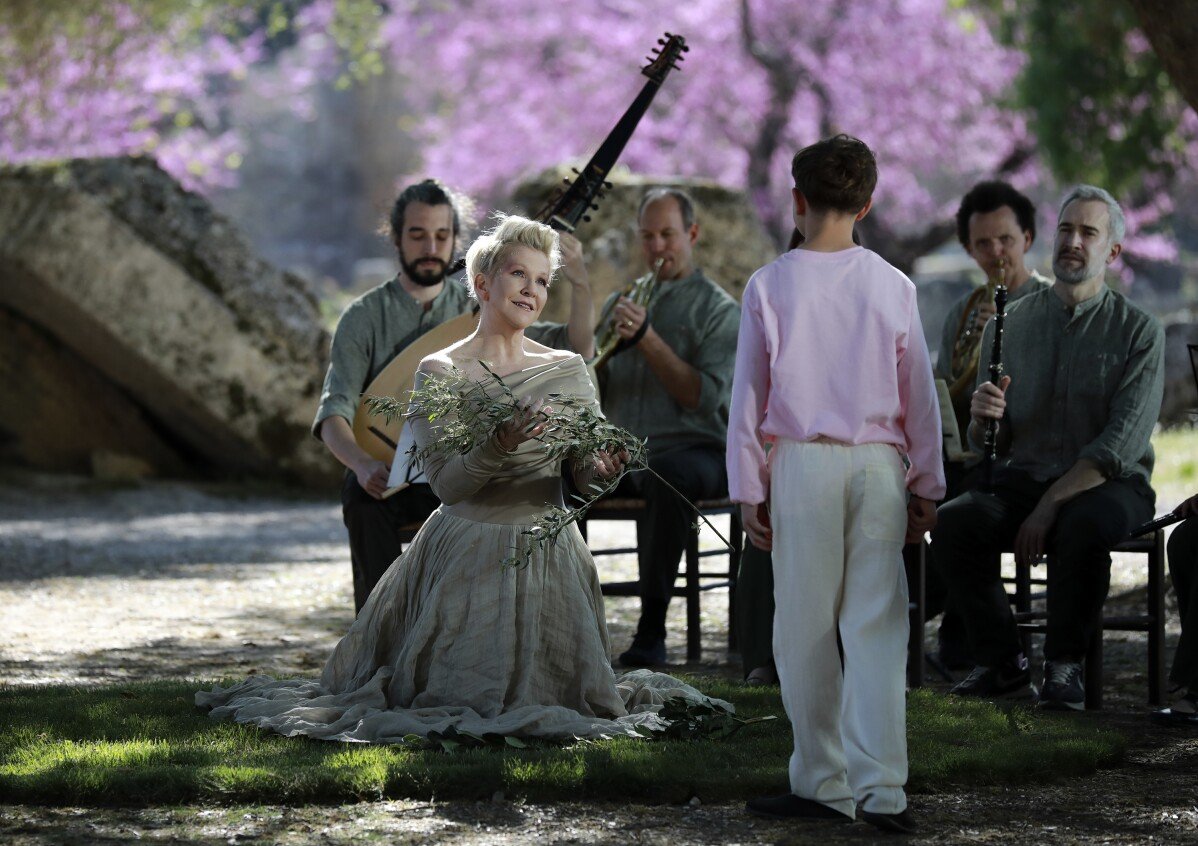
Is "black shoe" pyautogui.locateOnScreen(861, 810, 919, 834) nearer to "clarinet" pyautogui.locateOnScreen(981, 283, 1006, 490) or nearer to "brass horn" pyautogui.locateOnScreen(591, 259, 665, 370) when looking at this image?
"clarinet" pyautogui.locateOnScreen(981, 283, 1006, 490)

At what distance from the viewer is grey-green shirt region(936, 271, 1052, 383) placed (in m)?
6.20

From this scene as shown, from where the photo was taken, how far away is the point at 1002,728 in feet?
15.8

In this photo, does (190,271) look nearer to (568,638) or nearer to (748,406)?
(568,638)

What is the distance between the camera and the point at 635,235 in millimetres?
10867

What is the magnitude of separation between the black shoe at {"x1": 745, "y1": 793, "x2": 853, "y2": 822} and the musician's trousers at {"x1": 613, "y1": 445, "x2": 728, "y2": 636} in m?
2.34

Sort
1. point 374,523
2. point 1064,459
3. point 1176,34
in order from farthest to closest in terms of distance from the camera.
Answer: point 1176,34 < point 374,523 < point 1064,459

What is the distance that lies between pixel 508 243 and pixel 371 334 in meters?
1.58

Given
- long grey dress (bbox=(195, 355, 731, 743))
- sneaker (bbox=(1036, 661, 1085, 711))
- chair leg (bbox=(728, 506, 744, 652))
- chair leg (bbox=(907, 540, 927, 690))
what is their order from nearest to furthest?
long grey dress (bbox=(195, 355, 731, 743))
sneaker (bbox=(1036, 661, 1085, 711))
chair leg (bbox=(907, 540, 927, 690))
chair leg (bbox=(728, 506, 744, 652))

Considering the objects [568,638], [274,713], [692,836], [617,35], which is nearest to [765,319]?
[692,836]

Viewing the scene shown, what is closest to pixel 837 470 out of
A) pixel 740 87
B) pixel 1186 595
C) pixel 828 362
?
pixel 828 362

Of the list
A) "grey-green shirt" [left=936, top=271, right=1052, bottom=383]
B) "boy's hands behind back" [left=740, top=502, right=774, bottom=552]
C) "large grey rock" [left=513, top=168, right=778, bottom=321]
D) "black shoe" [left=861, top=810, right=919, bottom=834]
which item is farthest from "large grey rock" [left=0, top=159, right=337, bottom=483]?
"black shoe" [left=861, top=810, right=919, bottom=834]

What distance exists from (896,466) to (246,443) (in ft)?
26.7

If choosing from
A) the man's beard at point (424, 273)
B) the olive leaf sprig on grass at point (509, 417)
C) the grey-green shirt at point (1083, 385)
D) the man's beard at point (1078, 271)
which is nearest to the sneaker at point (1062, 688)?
the grey-green shirt at point (1083, 385)

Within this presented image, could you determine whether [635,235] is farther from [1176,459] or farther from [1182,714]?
[1182,714]
